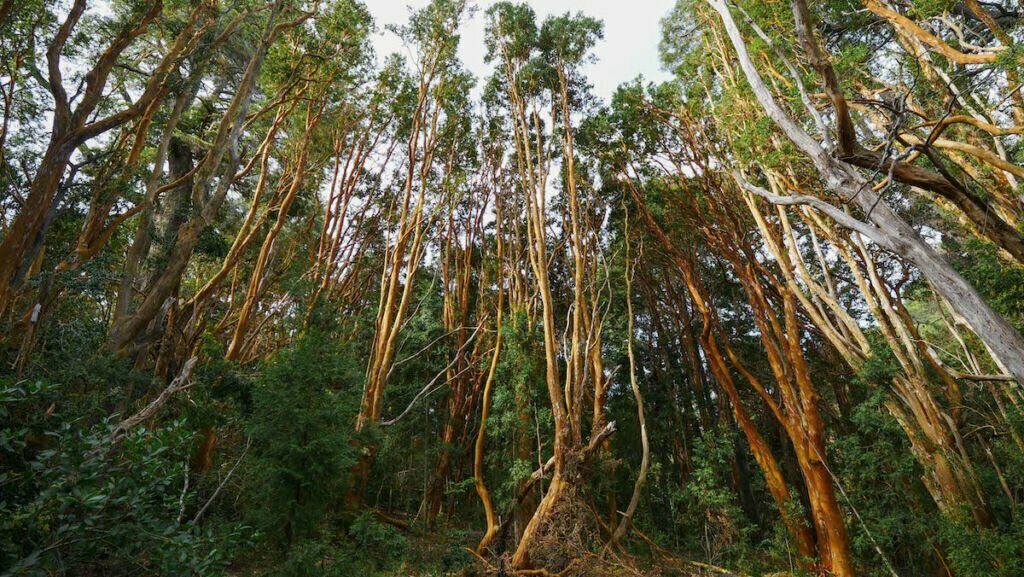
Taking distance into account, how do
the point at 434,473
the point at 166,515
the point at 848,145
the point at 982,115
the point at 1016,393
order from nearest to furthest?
the point at 166,515, the point at 848,145, the point at 982,115, the point at 1016,393, the point at 434,473

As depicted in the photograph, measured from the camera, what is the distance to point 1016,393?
22.4ft

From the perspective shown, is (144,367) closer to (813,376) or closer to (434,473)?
(434,473)

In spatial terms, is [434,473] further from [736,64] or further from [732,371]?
[736,64]

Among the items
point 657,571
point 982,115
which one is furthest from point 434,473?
point 982,115

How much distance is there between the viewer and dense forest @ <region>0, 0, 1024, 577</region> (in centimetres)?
400

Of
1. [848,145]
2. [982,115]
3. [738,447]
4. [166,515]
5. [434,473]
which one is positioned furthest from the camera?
[738,447]

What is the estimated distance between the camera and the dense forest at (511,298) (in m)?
4.00

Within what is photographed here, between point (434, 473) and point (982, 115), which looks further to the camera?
point (434, 473)

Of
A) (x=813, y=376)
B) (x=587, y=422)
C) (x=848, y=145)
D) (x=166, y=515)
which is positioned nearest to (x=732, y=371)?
(x=813, y=376)

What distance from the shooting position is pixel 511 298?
11.1 metres

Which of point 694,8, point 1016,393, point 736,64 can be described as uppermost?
point 694,8

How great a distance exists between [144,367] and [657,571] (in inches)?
366

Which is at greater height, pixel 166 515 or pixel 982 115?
pixel 982 115

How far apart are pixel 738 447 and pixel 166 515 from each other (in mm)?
13046
